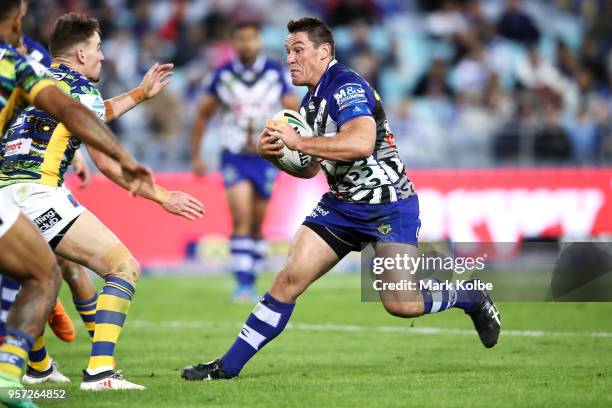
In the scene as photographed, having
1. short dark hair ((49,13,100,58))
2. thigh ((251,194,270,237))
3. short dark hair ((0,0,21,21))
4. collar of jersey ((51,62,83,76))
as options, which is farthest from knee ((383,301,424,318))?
thigh ((251,194,270,237))

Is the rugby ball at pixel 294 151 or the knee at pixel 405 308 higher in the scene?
the rugby ball at pixel 294 151

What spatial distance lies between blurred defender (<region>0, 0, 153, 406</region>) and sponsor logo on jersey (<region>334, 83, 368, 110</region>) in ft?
6.48

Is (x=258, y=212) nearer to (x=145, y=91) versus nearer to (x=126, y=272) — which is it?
(x=145, y=91)

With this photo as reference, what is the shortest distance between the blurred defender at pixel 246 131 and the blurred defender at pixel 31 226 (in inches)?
297

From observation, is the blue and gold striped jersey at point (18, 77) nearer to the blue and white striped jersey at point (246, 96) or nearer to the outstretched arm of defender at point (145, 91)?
the outstretched arm of defender at point (145, 91)

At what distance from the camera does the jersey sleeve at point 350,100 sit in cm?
746

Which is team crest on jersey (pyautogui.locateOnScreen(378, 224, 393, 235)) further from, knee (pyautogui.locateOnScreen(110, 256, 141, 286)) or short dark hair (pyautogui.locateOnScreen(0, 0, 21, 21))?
short dark hair (pyautogui.locateOnScreen(0, 0, 21, 21))

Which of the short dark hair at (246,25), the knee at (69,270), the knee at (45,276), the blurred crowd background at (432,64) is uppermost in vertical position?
the knee at (45,276)

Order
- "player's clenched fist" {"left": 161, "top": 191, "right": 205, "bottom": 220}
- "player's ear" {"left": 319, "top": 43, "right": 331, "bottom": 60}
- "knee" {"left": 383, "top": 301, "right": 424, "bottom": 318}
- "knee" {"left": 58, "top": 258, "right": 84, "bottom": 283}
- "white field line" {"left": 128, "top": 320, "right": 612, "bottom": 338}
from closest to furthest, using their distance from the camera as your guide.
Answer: "player's clenched fist" {"left": 161, "top": 191, "right": 205, "bottom": 220} → "knee" {"left": 383, "top": 301, "right": 424, "bottom": 318} → "player's ear" {"left": 319, "top": 43, "right": 331, "bottom": 60} → "knee" {"left": 58, "top": 258, "right": 84, "bottom": 283} → "white field line" {"left": 128, "top": 320, "right": 612, "bottom": 338}

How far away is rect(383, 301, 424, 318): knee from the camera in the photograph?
25.3 feet

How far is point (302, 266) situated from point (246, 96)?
6611mm

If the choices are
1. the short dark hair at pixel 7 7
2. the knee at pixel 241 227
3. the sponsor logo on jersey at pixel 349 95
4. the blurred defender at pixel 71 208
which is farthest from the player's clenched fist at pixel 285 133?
the knee at pixel 241 227

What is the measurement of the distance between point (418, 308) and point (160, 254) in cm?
931

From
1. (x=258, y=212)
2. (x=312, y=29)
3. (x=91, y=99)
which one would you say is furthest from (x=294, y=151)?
(x=258, y=212)
